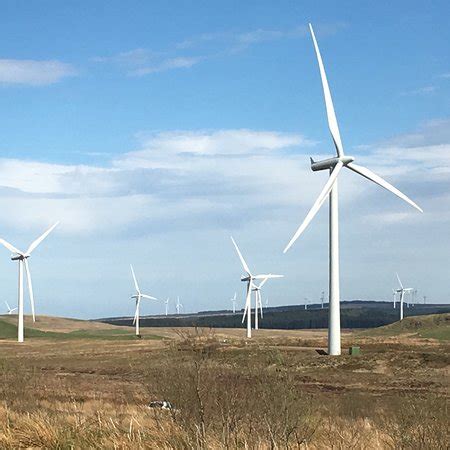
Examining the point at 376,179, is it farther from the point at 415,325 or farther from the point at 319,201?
the point at 415,325

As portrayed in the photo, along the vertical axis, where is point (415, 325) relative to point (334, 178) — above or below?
below

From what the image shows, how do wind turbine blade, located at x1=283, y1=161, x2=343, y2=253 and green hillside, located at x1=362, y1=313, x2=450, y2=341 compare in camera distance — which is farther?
green hillside, located at x1=362, y1=313, x2=450, y2=341

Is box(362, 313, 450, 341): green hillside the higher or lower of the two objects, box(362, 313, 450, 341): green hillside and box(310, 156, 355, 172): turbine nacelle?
the lower

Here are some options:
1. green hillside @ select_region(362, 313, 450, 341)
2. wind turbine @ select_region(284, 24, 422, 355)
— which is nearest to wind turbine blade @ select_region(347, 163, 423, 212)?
wind turbine @ select_region(284, 24, 422, 355)

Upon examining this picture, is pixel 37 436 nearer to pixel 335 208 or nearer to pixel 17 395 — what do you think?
pixel 17 395

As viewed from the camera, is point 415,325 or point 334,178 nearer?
point 334,178

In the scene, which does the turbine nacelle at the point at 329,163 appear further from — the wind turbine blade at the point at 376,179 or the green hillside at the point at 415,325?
the green hillside at the point at 415,325

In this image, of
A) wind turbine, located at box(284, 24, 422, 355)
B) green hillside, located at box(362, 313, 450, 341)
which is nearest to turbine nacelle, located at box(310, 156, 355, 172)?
wind turbine, located at box(284, 24, 422, 355)

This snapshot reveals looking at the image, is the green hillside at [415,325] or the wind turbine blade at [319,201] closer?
the wind turbine blade at [319,201]

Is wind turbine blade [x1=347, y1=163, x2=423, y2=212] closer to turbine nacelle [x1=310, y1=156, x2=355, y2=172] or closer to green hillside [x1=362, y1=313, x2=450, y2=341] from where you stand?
turbine nacelle [x1=310, y1=156, x2=355, y2=172]

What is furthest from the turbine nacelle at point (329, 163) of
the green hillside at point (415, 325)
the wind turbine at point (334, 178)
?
the green hillside at point (415, 325)

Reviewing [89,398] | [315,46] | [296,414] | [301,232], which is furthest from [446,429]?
[315,46]

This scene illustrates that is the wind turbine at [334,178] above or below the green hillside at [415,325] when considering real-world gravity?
above

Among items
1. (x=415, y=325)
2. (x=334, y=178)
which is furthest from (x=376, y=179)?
(x=415, y=325)
